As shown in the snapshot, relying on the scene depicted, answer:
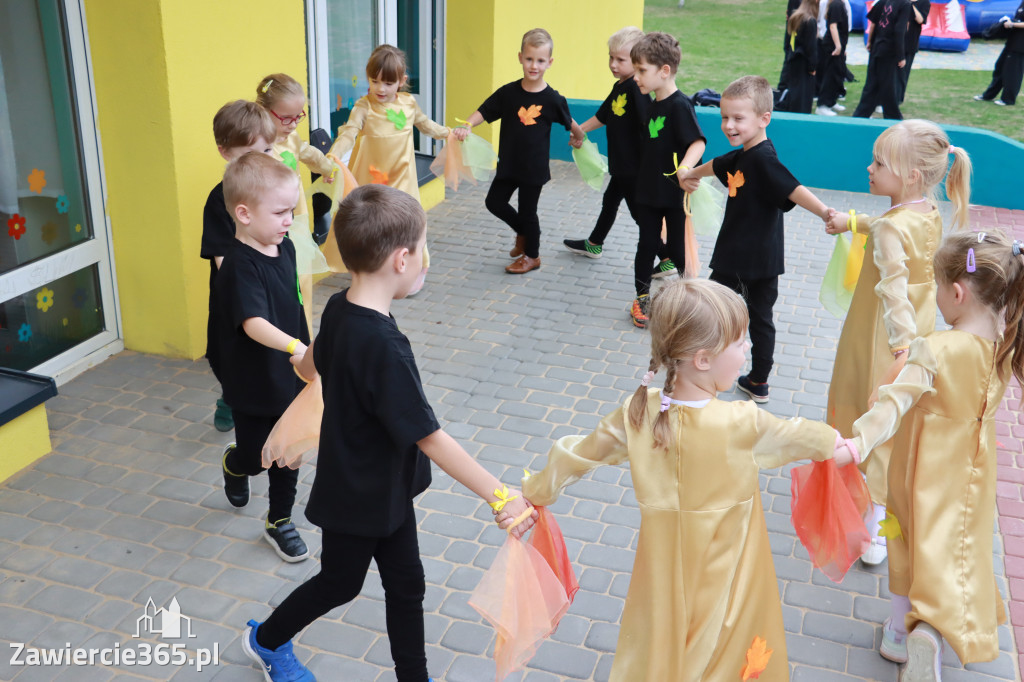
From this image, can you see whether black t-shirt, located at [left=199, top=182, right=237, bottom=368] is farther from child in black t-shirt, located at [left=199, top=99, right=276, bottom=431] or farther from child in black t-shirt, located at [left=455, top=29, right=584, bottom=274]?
child in black t-shirt, located at [left=455, top=29, right=584, bottom=274]

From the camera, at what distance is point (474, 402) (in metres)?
5.57

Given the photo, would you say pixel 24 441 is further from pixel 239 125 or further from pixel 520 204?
pixel 520 204

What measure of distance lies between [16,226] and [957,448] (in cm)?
483

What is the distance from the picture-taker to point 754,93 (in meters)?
5.10

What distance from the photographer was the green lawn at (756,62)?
637 inches

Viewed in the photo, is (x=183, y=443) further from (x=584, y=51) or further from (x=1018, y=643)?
(x=584, y=51)

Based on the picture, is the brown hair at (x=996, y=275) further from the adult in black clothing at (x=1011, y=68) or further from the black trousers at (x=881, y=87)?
the adult in black clothing at (x=1011, y=68)

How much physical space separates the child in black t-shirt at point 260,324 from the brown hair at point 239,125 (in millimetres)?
608

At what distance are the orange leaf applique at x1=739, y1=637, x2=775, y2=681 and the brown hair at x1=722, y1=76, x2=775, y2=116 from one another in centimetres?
312

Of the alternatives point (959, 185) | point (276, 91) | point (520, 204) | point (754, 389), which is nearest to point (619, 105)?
point (520, 204)

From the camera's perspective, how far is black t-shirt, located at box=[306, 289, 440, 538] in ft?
8.96

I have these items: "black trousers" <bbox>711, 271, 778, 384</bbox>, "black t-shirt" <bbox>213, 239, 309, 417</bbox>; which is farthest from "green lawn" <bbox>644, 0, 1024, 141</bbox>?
"black t-shirt" <bbox>213, 239, 309, 417</bbox>

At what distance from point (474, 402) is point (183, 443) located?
1.63m

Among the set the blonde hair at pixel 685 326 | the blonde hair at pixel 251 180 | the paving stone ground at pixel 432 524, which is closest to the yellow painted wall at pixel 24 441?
the paving stone ground at pixel 432 524
